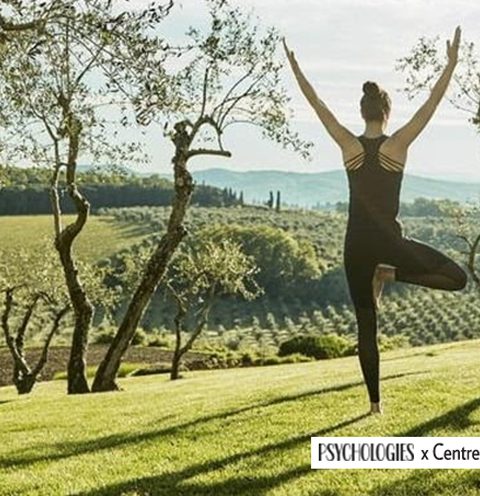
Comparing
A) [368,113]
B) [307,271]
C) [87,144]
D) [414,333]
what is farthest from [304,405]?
[307,271]

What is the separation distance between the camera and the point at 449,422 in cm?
966

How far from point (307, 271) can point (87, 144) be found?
4466 inches

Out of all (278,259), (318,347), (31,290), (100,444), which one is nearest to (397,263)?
(100,444)

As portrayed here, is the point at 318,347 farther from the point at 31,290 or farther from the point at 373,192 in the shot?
the point at 373,192

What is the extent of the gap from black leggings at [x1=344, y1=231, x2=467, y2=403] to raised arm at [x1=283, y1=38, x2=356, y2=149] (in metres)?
1.05

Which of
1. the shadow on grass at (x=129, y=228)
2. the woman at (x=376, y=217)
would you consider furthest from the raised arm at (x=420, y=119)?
the shadow on grass at (x=129, y=228)

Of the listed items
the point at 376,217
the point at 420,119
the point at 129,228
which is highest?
the point at 420,119

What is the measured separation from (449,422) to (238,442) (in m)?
2.50

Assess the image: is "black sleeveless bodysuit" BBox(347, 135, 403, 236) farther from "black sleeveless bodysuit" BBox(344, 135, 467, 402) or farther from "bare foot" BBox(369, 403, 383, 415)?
"bare foot" BBox(369, 403, 383, 415)

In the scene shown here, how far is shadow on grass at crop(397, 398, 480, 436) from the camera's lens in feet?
30.3

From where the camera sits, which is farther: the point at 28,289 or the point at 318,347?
the point at 318,347

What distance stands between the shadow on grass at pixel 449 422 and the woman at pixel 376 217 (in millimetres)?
942

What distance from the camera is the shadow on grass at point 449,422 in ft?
30.3

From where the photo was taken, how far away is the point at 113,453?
9.59 meters
